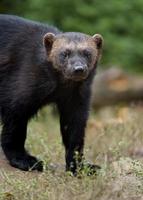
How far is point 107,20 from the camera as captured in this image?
64.3 ft

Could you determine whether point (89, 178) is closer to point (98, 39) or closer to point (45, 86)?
point (45, 86)

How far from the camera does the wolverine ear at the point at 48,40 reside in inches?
349

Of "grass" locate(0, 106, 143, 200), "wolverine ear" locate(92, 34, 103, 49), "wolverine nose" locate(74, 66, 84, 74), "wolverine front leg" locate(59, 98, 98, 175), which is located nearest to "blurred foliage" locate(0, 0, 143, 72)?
"grass" locate(0, 106, 143, 200)

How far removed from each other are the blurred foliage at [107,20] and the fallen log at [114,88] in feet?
→ 6.67

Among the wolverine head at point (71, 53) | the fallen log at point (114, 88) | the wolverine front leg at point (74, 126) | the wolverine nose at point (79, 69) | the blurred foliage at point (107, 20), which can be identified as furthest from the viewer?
the blurred foliage at point (107, 20)

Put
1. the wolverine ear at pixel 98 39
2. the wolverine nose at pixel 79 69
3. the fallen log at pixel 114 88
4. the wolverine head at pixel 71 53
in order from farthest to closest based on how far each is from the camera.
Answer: the fallen log at pixel 114 88
the wolverine ear at pixel 98 39
the wolverine head at pixel 71 53
the wolverine nose at pixel 79 69

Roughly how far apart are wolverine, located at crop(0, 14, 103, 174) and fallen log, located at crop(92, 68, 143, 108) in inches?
310

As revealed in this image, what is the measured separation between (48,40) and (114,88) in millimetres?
8280

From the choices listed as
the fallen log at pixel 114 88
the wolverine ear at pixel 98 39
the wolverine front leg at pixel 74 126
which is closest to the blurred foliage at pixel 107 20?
the fallen log at pixel 114 88

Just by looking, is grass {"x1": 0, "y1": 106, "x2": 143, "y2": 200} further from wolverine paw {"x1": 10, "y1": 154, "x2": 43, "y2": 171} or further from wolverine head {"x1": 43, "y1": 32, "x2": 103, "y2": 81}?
wolverine head {"x1": 43, "y1": 32, "x2": 103, "y2": 81}

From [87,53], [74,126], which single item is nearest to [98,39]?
[87,53]

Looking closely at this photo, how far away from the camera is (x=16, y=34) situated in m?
9.33

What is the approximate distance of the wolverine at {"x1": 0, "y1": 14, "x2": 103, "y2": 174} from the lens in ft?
28.8

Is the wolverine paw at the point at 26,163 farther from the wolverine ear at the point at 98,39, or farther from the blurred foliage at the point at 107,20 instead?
the blurred foliage at the point at 107,20
